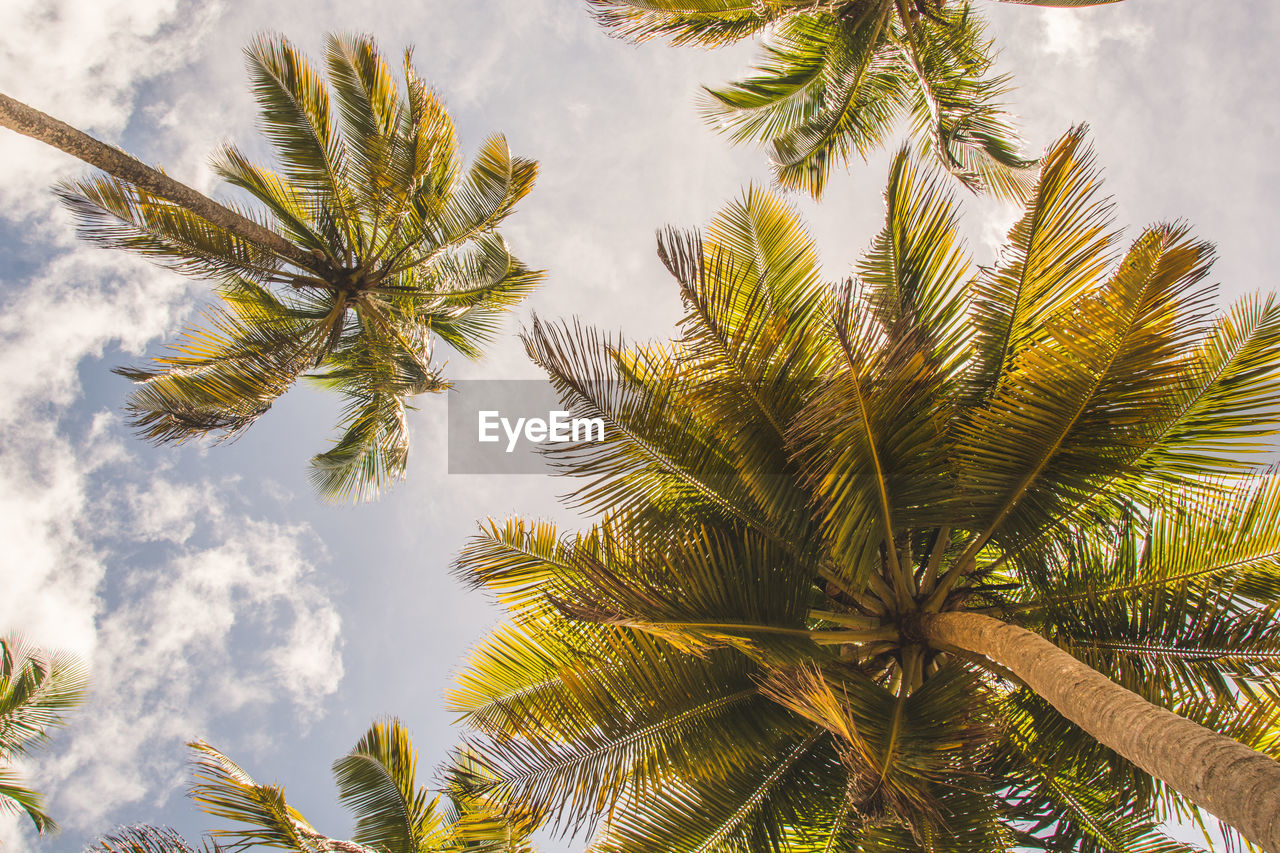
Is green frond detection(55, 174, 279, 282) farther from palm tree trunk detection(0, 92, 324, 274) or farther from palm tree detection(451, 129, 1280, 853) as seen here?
palm tree detection(451, 129, 1280, 853)

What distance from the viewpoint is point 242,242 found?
8.62 meters

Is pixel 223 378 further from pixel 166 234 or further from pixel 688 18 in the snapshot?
pixel 688 18

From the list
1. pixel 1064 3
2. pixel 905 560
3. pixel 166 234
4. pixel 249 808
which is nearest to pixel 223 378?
pixel 166 234

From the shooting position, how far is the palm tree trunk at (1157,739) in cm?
219

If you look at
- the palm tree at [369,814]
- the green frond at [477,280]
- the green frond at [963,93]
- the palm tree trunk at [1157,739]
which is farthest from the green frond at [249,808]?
the green frond at [963,93]

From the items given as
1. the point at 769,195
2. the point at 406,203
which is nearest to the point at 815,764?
the point at 769,195

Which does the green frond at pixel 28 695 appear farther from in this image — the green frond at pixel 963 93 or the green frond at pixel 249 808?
the green frond at pixel 963 93

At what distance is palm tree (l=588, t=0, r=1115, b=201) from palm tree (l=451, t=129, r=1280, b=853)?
500cm

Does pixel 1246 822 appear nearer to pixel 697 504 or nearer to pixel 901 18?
pixel 697 504

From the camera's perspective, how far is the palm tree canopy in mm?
8562

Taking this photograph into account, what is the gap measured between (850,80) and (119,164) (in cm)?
881

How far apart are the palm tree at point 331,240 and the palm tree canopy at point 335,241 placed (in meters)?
0.02

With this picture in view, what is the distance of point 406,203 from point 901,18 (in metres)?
6.99

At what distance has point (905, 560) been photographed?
4.90m
